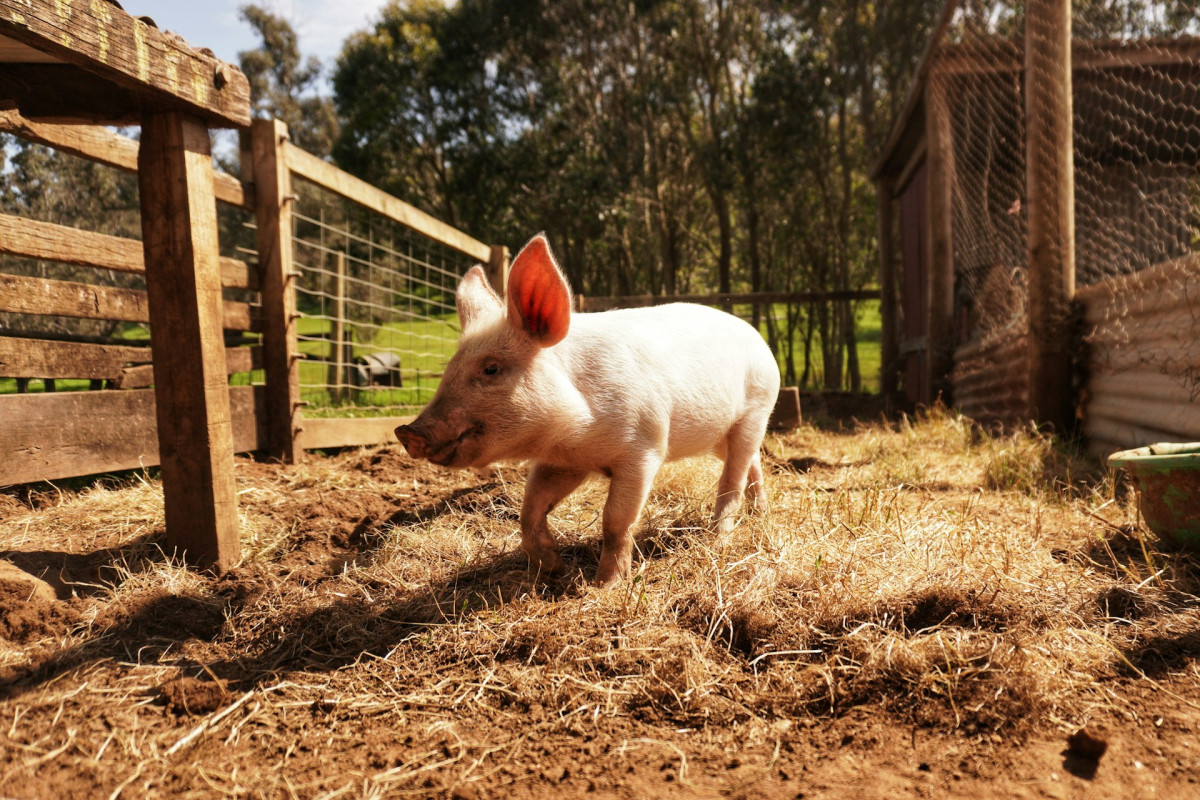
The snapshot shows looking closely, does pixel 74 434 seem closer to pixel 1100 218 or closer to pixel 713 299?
pixel 713 299

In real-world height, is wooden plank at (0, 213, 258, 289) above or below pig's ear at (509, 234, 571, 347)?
above

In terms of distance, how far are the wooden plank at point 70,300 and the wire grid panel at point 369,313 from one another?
2.68 feet

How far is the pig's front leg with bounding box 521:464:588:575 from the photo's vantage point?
9.61ft

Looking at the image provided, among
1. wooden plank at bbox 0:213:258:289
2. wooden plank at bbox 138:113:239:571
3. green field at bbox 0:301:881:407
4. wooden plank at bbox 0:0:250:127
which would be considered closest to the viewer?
wooden plank at bbox 0:0:250:127

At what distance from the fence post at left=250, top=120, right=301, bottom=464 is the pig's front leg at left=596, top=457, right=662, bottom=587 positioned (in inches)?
101

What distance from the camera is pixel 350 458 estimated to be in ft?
17.0

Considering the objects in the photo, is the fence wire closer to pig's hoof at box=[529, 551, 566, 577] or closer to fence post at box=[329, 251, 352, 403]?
pig's hoof at box=[529, 551, 566, 577]

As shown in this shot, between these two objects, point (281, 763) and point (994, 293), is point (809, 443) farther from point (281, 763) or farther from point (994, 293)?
point (281, 763)

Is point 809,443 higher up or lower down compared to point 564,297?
lower down

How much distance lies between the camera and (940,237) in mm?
7840

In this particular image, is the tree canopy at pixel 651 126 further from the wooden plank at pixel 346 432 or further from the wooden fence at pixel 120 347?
the wooden fence at pixel 120 347

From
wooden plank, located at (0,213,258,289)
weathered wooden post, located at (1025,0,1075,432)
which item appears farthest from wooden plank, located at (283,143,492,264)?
weathered wooden post, located at (1025,0,1075,432)

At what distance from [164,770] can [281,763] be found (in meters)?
0.24

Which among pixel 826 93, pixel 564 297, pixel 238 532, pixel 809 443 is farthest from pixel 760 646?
pixel 826 93
